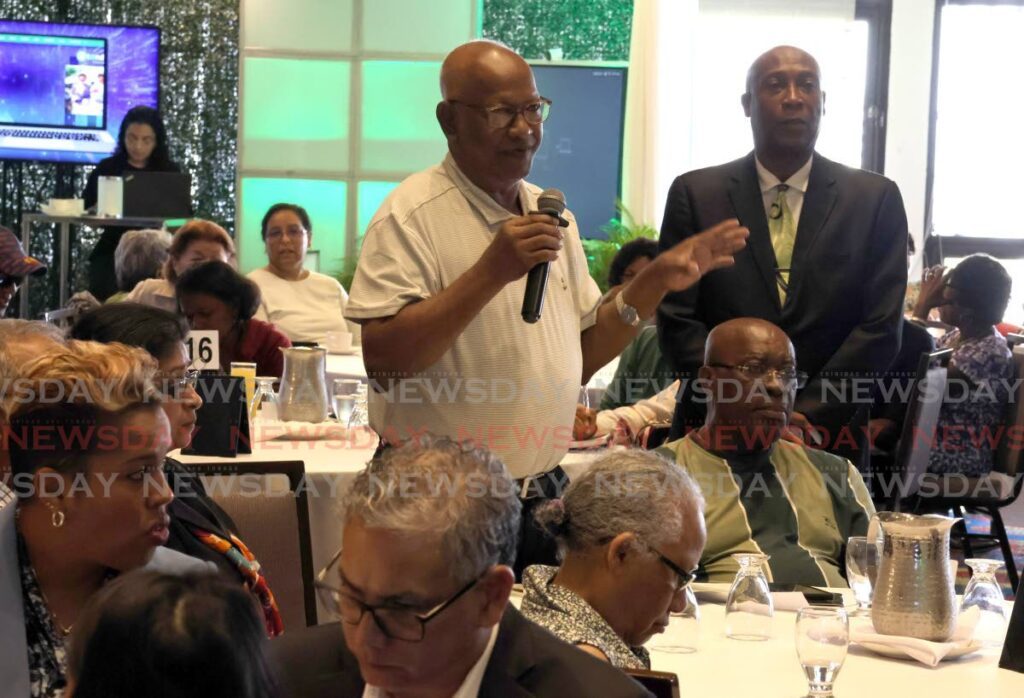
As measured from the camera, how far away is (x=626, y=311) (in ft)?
9.23

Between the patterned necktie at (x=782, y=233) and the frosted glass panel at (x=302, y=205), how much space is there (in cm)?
603

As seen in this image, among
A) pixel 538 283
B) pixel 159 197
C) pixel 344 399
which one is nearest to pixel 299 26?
pixel 159 197

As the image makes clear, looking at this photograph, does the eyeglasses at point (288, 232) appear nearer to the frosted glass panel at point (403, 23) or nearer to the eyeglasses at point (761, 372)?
the frosted glass panel at point (403, 23)

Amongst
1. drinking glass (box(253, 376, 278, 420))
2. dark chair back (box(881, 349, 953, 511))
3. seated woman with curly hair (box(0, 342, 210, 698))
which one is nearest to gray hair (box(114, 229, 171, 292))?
drinking glass (box(253, 376, 278, 420))

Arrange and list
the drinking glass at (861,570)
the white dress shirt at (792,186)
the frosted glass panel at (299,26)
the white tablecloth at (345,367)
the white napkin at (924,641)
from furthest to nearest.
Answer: the frosted glass panel at (299,26)
the white tablecloth at (345,367)
the white dress shirt at (792,186)
the drinking glass at (861,570)
the white napkin at (924,641)

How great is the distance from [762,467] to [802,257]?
25.2 inches

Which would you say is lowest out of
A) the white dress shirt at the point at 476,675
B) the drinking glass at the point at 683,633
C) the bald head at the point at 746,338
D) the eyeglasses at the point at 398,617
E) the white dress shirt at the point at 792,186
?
the drinking glass at the point at 683,633

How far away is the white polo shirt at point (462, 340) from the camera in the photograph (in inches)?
101

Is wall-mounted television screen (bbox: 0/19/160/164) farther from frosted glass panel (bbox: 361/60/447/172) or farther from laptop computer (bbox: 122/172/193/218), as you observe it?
frosted glass panel (bbox: 361/60/447/172)

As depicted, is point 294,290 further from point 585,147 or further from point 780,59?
point 780,59

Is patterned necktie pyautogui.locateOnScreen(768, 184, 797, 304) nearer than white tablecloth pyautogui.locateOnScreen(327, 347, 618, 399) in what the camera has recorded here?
Yes

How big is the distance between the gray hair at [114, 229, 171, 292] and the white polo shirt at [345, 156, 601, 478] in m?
4.84

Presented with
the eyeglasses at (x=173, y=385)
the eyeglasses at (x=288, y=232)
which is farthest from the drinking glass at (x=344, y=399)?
A: the eyeglasses at (x=288, y=232)

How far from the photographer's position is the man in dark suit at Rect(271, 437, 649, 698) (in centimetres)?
153
